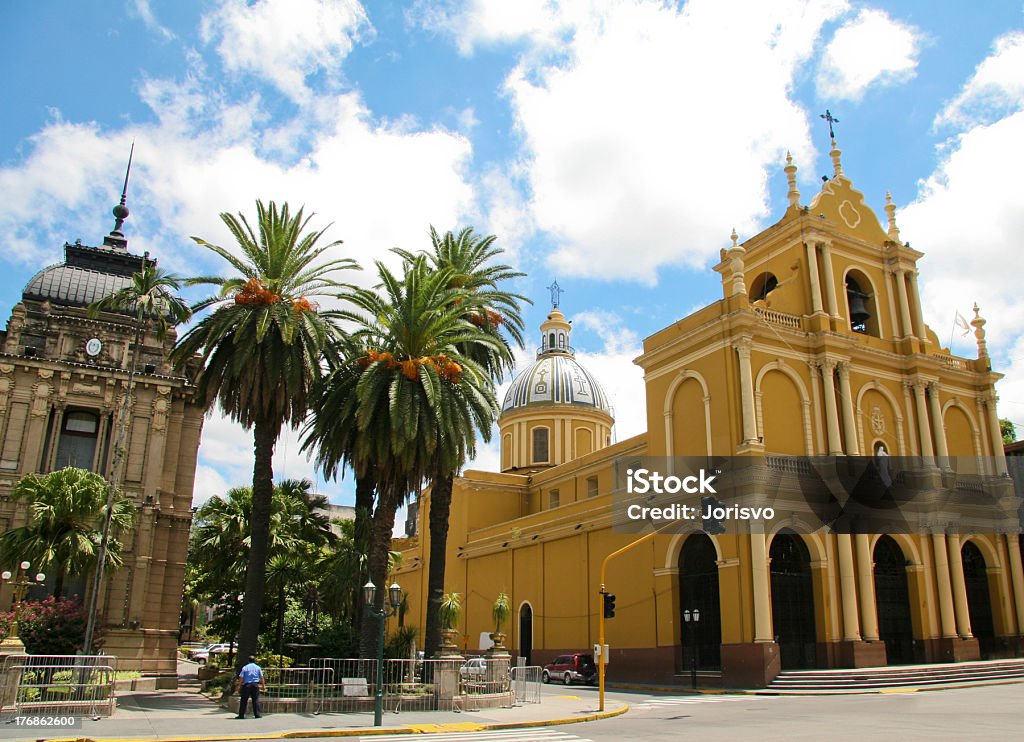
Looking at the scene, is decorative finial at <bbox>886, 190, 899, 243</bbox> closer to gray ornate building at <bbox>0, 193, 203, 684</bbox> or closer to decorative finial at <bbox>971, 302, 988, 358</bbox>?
decorative finial at <bbox>971, 302, 988, 358</bbox>

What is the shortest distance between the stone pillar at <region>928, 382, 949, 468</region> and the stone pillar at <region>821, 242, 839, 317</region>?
244 inches

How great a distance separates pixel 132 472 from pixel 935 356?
35.5m

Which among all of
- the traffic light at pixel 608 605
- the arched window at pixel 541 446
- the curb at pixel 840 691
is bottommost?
the curb at pixel 840 691

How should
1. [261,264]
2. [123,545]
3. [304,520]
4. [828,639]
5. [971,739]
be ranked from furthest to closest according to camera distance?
[304,520] < [123,545] < [828,639] < [261,264] < [971,739]

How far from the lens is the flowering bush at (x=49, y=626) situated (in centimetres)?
2586

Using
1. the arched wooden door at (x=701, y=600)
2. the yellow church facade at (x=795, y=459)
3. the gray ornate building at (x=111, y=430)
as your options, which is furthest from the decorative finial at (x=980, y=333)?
the gray ornate building at (x=111, y=430)

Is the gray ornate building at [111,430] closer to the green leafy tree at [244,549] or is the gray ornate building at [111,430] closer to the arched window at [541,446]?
the green leafy tree at [244,549]

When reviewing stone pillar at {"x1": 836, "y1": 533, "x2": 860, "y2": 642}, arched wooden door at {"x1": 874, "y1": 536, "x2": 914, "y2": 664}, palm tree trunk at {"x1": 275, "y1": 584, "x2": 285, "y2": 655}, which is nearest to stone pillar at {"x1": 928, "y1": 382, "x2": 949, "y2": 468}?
arched wooden door at {"x1": 874, "y1": 536, "x2": 914, "y2": 664}

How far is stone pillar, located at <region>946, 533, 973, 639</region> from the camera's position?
33.6 metres

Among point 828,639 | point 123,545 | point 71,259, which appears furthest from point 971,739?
point 71,259

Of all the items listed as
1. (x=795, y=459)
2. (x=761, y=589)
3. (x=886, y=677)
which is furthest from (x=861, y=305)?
(x=886, y=677)

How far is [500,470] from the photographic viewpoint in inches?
2234

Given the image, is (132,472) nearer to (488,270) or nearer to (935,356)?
(488,270)

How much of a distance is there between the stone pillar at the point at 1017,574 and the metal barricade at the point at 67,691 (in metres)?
35.5
